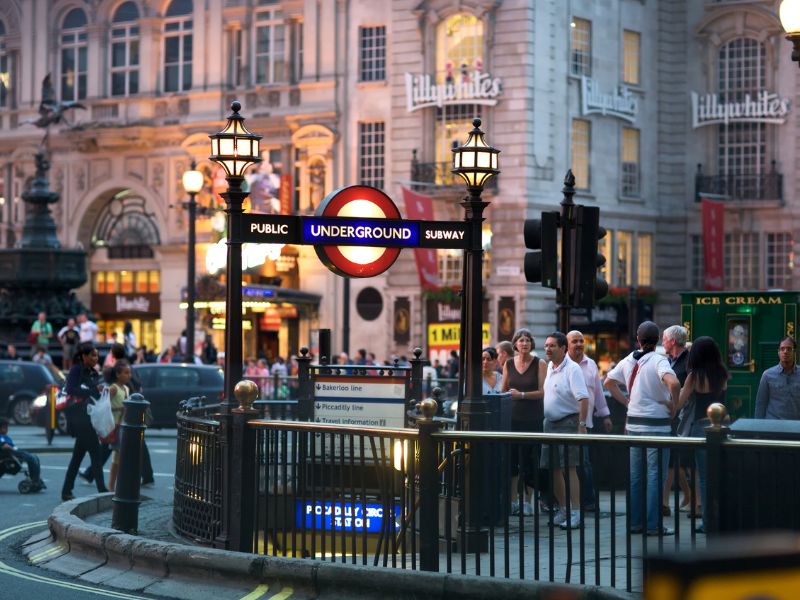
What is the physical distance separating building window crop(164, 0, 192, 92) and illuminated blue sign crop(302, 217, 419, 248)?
42849mm

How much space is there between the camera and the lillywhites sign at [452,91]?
46.4 metres

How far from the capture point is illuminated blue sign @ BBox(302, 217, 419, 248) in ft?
36.9

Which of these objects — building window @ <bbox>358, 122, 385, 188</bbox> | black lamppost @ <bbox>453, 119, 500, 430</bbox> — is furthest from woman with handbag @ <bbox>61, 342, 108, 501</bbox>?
building window @ <bbox>358, 122, 385, 188</bbox>

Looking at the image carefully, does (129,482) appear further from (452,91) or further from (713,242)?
(713,242)

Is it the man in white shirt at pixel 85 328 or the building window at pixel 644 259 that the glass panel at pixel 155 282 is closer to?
the building window at pixel 644 259

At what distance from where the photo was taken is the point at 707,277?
48406 mm

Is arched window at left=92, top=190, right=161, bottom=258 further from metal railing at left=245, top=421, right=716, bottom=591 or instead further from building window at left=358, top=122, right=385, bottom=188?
metal railing at left=245, top=421, right=716, bottom=591

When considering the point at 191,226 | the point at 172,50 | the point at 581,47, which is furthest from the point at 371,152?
the point at 191,226

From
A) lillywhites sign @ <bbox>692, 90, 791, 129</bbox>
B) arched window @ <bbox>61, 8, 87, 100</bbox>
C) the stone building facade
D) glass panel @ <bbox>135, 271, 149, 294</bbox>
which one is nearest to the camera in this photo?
the stone building facade

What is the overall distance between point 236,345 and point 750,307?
12.3m

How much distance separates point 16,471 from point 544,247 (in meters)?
6.53

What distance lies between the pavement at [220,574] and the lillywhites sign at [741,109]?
39235mm

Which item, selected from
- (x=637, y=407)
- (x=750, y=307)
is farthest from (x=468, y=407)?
(x=750, y=307)

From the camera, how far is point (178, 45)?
53562 mm
